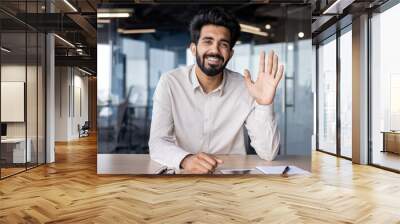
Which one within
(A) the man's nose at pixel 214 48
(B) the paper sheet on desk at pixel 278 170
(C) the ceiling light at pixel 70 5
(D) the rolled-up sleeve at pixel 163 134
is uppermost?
(C) the ceiling light at pixel 70 5

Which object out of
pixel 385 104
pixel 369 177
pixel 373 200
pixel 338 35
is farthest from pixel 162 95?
pixel 338 35

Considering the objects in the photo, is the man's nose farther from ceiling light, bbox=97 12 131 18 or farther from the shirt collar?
ceiling light, bbox=97 12 131 18

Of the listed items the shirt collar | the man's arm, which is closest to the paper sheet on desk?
the man's arm

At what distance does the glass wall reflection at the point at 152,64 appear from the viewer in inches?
220

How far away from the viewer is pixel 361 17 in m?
7.54

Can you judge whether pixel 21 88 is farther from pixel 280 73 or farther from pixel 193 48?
pixel 280 73

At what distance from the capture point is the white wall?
14.6 m

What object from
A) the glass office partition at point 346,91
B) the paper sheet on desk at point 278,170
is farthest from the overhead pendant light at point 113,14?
the glass office partition at point 346,91

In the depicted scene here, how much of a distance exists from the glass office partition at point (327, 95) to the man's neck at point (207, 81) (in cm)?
482

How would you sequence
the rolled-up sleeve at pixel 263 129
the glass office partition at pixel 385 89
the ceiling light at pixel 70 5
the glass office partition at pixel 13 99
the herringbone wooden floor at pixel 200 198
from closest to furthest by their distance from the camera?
the herringbone wooden floor at pixel 200 198
the rolled-up sleeve at pixel 263 129
the glass office partition at pixel 13 99
the ceiling light at pixel 70 5
the glass office partition at pixel 385 89

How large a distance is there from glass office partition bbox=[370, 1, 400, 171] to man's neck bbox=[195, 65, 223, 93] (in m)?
3.19

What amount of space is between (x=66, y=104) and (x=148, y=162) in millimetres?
10145

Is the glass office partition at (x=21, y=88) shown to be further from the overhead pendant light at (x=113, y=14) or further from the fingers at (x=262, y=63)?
the fingers at (x=262, y=63)

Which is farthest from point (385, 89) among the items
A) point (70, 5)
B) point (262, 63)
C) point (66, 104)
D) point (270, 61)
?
point (66, 104)
